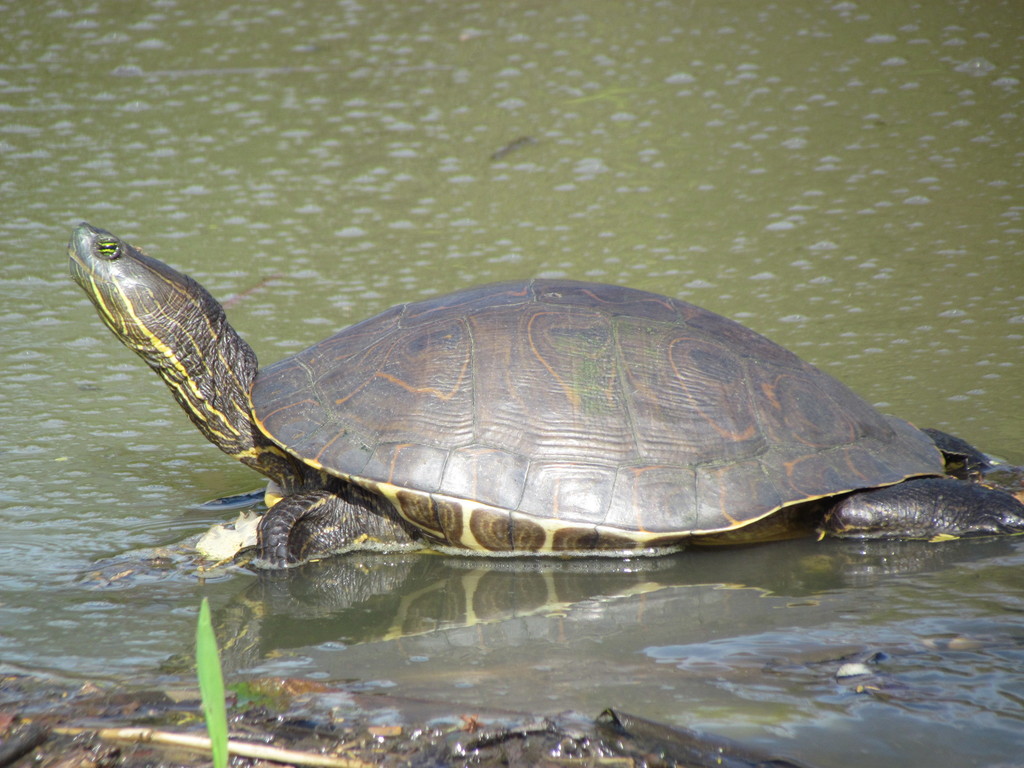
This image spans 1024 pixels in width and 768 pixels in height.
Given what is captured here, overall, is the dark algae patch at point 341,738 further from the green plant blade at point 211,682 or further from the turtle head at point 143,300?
the turtle head at point 143,300

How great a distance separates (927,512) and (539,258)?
2.81 meters

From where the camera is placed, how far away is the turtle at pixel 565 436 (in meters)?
2.99

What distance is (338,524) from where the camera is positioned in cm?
326

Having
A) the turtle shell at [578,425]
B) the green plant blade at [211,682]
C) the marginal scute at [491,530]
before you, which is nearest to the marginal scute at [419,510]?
the turtle shell at [578,425]

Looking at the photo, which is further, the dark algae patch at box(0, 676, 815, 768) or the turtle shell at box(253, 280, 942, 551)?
the turtle shell at box(253, 280, 942, 551)

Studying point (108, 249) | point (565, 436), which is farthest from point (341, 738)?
→ point (108, 249)

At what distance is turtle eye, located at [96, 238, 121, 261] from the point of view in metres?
3.40

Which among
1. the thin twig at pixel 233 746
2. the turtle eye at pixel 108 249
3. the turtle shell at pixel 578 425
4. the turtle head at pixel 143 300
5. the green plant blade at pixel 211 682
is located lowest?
the thin twig at pixel 233 746

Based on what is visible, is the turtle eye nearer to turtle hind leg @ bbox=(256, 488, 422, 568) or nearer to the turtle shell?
the turtle shell

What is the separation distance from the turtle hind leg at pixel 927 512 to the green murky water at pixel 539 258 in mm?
76

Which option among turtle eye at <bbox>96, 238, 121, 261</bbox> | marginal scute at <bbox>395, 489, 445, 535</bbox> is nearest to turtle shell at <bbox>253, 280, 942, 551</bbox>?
marginal scute at <bbox>395, 489, 445, 535</bbox>

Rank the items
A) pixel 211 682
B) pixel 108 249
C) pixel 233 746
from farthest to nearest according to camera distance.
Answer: pixel 108 249 → pixel 233 746 → pixel 211 682

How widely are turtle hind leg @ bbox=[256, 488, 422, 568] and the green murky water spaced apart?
0.11 metres

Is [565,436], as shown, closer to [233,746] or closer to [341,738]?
[341,738]
